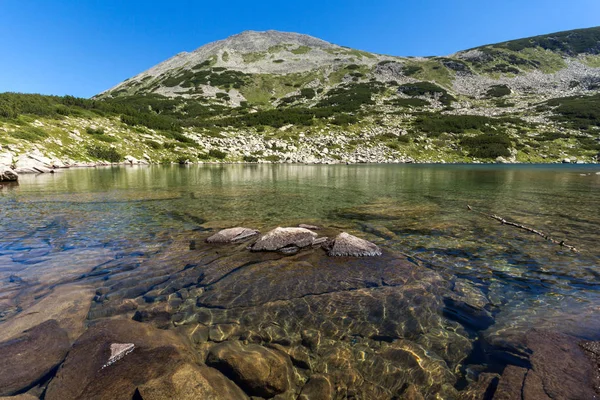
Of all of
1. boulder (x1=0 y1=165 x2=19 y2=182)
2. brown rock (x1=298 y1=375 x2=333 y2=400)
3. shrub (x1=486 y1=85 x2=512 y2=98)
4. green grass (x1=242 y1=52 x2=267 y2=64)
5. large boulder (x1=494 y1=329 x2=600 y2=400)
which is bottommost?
brown rock (x1=298 y1=375 x2=333 y2=400)

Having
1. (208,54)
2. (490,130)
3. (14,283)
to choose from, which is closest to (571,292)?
(14,283)

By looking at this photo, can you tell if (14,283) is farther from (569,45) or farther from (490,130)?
(569,45)

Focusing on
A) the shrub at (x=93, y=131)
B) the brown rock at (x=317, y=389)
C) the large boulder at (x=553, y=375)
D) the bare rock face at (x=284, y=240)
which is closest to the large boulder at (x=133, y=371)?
the brown rock at (x=317, y=389)

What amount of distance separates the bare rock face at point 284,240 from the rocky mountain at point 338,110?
153 ft

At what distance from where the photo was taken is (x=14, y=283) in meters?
7.26

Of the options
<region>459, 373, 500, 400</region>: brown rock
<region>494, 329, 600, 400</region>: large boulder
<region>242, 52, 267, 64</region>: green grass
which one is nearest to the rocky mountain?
<region>242, 52, 267, 64</region>: green grass

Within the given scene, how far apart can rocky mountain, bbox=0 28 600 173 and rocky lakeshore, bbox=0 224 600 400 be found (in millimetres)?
47063

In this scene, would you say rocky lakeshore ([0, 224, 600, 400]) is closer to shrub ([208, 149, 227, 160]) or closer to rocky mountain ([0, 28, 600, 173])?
rocky mountain ([0, 28, 600, 173])

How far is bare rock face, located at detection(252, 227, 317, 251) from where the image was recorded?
10141mm

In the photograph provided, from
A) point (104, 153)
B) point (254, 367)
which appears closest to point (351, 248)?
point (254, 367)

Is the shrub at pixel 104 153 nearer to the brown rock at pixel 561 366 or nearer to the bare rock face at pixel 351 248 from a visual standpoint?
the bare rock face at pixel 351 248

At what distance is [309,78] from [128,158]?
5060 inches

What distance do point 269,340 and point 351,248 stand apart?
5131mm

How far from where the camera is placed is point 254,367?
450 cm
